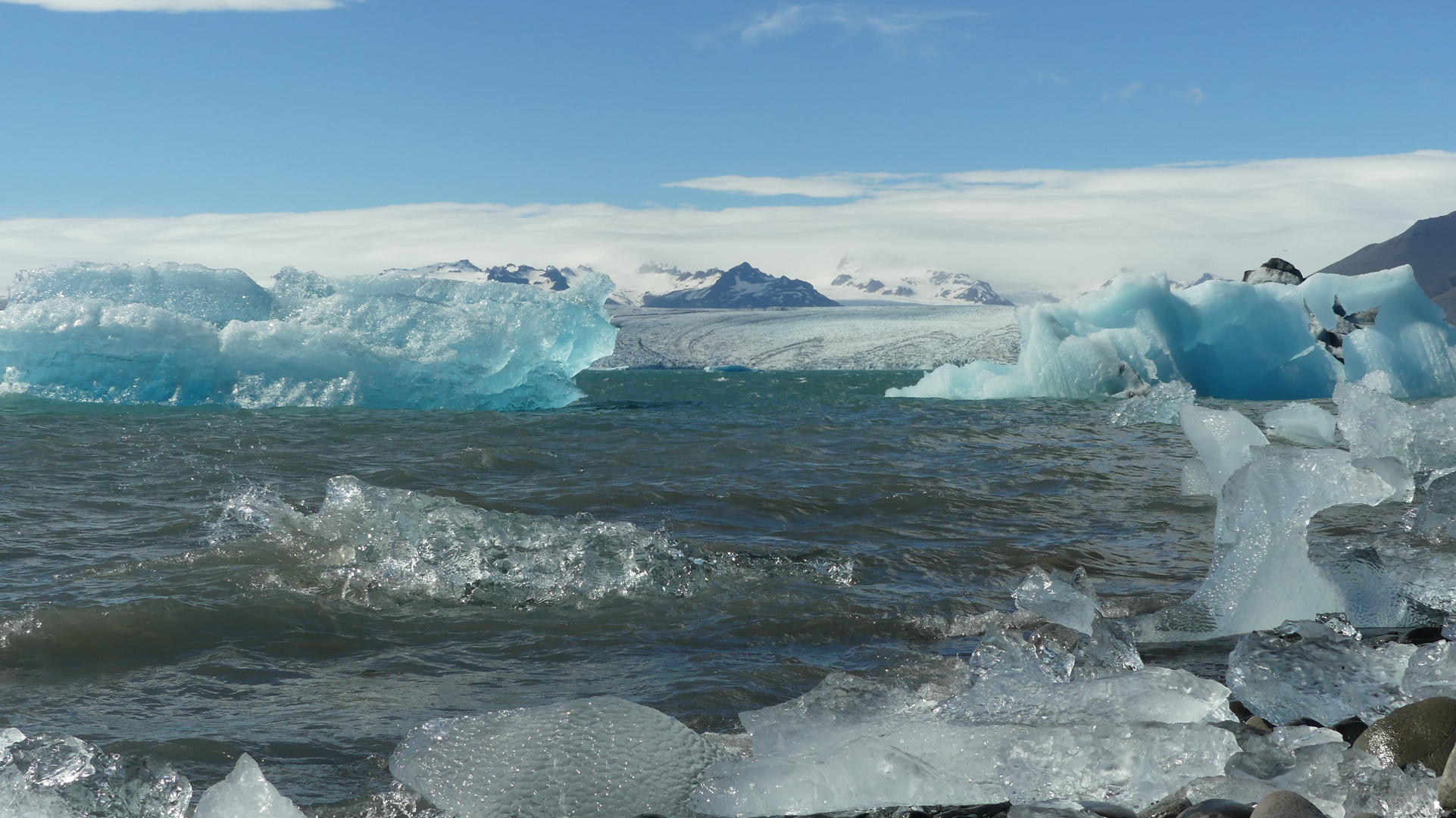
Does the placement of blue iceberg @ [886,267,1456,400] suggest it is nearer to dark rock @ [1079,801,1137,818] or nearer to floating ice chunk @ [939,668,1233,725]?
floating ice chunk @ [939,668,1233,725]

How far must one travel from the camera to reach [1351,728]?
209 cm

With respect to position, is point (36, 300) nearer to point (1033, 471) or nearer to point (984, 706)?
point (1033, 471)

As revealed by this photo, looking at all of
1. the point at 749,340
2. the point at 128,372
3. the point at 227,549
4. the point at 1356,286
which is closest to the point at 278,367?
the point at 128,372

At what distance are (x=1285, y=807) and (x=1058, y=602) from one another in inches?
58.6

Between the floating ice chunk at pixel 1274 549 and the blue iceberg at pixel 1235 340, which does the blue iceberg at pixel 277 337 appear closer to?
the blue iceberg at pixel 1235 340

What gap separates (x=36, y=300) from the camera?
13336mm

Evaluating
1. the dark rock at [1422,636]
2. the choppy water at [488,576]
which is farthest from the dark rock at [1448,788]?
the dark rock at [1422,636]

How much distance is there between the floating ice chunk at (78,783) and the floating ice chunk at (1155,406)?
35.7 feet

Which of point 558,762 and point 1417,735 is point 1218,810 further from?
point 558,762

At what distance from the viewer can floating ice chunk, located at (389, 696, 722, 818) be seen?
1.85 metres

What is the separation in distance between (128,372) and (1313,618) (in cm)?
1334

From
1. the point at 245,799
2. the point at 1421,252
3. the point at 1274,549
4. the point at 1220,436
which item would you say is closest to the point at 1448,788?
the point at 1274,549

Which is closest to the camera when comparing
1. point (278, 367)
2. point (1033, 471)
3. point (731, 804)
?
point (731, 804)

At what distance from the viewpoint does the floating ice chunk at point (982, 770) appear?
1.79 metres
